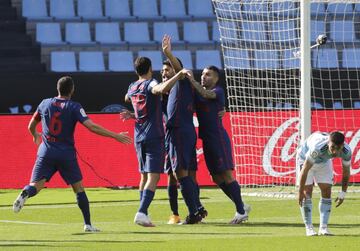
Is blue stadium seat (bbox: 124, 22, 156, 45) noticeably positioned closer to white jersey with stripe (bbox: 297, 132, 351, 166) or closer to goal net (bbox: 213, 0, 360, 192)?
goal net (bbox: 213, 0, 360, 192)

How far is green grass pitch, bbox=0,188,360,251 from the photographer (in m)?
11.9

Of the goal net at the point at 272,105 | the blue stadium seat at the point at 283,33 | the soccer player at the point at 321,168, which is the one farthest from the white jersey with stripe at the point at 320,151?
the blue stadium seat at the point at 283,33

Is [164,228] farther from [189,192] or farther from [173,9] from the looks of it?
[173,9]

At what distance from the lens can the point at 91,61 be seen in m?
29.4

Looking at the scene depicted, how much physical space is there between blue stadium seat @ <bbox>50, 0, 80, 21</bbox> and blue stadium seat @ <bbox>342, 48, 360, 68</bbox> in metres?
7.08

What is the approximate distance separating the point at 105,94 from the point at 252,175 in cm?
496

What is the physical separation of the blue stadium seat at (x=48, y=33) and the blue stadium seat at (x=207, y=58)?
11.2 ft

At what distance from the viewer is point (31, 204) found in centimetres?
1834

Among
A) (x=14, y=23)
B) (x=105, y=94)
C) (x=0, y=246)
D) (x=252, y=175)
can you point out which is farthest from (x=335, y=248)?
(x=14, y=23)

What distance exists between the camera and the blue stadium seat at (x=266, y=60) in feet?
77.0

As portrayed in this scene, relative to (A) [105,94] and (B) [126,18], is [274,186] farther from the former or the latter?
(B) [126,18]

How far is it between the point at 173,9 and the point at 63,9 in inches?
117

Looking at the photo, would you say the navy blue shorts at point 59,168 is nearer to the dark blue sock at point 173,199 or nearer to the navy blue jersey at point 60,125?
the navy blue jersey at point 60,125

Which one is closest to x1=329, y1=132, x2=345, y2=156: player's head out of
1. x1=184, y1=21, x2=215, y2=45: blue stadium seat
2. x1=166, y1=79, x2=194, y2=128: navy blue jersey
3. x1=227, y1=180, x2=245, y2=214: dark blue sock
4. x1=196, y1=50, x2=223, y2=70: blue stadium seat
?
x1=227, y1=180, x2=245, y2=214: dark blue sock
